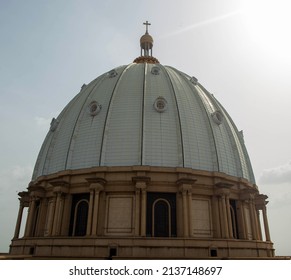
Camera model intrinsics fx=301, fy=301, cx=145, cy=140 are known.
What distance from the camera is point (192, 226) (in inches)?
1124

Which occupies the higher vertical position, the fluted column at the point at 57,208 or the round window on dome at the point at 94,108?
the round window on dome at the point at 94,108

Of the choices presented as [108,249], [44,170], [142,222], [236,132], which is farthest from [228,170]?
[44,170]

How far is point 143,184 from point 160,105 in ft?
32.4

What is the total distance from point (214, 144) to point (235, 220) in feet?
28.4

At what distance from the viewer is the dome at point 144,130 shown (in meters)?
31.6

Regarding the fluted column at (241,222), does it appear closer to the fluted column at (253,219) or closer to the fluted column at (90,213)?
the fluted column at (253,219)

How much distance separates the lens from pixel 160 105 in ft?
112

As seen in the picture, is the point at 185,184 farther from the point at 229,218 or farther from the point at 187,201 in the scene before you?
the point at 229,218

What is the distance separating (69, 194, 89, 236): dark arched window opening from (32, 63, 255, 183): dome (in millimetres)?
3462

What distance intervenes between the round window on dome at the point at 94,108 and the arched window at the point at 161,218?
12557 mm

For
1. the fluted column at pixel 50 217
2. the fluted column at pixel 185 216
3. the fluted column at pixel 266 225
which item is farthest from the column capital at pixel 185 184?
the fluted column at pixel 266 225

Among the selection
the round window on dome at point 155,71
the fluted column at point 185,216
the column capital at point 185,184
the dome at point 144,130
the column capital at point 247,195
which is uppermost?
the round window on dome at point 155,71

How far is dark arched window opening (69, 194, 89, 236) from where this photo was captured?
30.1m
